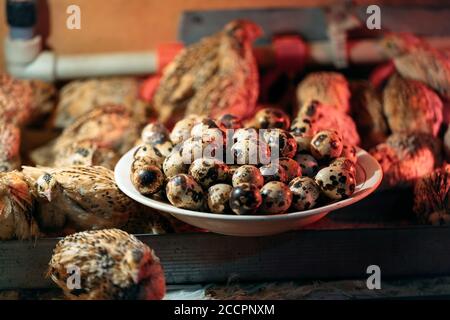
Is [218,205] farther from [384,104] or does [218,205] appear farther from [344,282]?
[384,104]

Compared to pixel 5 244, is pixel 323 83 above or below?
above

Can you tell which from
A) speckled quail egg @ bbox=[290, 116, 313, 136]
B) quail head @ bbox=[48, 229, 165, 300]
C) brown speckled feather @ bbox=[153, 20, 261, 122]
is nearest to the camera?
quail head @ bbox=[48, 229, 165, 300]

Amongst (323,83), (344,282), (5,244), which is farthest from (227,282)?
(323,83)

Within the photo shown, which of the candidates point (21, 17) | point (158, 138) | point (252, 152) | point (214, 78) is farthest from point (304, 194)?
point (21, 17)

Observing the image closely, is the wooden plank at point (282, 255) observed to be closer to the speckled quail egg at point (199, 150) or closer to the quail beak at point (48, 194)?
the quail beak at point (48, 194)

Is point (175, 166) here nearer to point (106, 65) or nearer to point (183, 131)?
point (183, 131)

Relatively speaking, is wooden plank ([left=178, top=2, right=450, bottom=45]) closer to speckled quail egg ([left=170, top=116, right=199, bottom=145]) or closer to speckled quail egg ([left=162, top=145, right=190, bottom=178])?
speckled quail egg ([left=170, top=116, right=199, bottom=145])

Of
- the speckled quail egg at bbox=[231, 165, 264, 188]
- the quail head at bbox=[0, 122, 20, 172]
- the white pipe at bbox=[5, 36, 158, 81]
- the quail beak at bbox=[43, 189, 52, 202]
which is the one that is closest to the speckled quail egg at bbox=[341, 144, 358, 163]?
the speckled quail egg at bbox=[231, 165, 264, 188]
